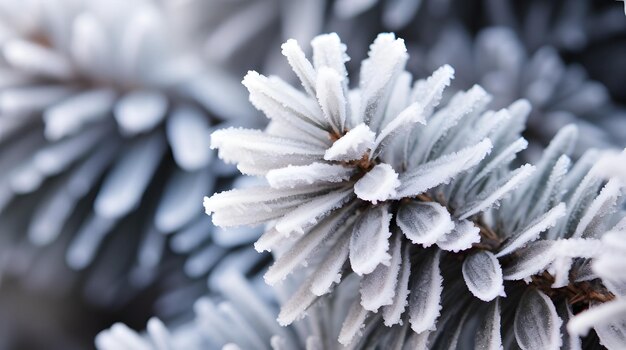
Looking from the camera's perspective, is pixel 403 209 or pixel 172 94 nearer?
pixel 403 209

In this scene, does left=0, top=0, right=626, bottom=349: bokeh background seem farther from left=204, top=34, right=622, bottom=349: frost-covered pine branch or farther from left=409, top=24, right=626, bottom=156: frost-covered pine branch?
left=204, top=34, right=622, bottom=349: frost-covered pine branch

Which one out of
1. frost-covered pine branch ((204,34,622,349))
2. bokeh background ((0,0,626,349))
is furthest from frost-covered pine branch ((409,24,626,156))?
frost-covered pine branch ((204,34,622,349))

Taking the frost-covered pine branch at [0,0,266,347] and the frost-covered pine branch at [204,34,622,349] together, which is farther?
the frost-covered pine branch at [0,0,266,347]

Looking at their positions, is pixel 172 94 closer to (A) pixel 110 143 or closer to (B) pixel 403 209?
(A) pixel 110 143

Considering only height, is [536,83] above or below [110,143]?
below

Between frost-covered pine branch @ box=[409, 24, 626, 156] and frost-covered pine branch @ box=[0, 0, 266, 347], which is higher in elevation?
frost-covered pine branch @ box=[0, 0, 266, 347]

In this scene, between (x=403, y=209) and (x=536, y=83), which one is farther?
(x=536, y=83)

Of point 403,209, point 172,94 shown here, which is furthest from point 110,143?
point 403,209

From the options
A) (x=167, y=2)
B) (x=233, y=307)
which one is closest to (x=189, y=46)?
(x=167, y=2)
